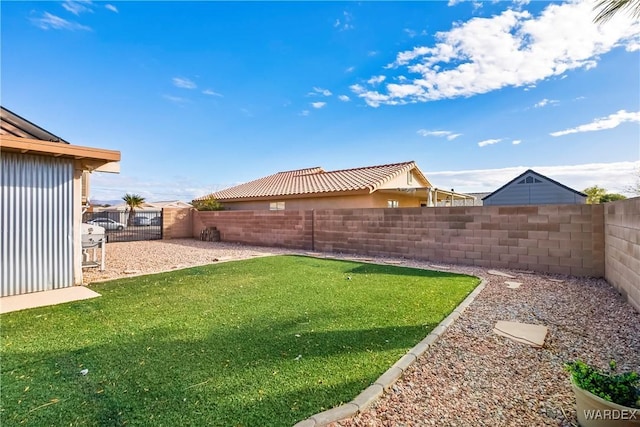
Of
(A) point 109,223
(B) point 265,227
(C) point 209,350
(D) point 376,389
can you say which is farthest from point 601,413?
(A) point 109,223

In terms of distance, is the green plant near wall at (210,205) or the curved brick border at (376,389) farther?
the green plant near wall at (210,205)

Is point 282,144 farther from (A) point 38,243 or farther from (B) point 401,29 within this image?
(A) point 38,243

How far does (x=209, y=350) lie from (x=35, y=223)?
17.4 ft

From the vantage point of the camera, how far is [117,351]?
11.0ft

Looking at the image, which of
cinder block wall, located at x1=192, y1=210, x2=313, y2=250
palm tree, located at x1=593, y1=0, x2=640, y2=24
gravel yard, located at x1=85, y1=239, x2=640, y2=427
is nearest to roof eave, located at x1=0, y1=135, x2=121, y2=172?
gravel yard, located at x1=85, y1=239, x2=640, y2=427

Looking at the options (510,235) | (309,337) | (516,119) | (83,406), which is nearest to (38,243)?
(83,406)

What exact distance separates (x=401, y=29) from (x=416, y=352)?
10836mm

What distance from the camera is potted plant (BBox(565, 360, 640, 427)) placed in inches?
73.0

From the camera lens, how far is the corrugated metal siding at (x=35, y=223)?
553cm

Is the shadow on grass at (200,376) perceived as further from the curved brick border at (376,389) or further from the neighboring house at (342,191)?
the neighboring house at (342,191)

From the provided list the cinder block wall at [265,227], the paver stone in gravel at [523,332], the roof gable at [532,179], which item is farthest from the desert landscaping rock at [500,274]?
the roof gable at [532,179]

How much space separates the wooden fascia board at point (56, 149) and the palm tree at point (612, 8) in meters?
8.39

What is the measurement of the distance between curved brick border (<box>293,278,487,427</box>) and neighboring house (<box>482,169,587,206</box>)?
25709 mm

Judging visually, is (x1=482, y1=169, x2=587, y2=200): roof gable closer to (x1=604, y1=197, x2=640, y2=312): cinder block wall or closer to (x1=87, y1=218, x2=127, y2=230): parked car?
(x1=604, y1=197, x2=640, y2=312): cinder block wall
